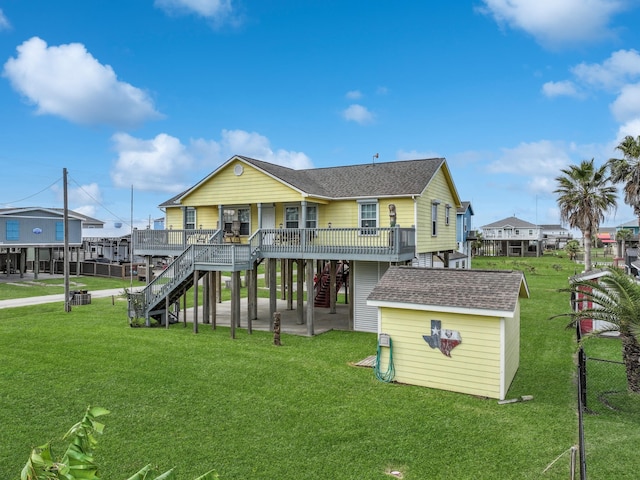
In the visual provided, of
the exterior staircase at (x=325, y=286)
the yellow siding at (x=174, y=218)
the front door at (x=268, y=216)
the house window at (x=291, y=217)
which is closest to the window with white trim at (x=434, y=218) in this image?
the house window at (x=291, y=217)

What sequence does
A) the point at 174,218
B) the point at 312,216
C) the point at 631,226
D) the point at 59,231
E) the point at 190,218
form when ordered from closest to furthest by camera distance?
the point at 312,216
the point at 190,218
the point at 174,218
the point at 59,231
the point at 631,226

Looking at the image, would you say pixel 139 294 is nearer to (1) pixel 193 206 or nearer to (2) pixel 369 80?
(1) pixel 193 206

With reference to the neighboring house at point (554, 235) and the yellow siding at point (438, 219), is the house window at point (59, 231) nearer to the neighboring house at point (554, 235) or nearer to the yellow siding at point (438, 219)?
the yellow siding at point (438, 219)

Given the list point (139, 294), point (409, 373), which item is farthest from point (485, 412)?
point (139, 294)

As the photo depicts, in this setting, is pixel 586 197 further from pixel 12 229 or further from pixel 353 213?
pixel 12 229

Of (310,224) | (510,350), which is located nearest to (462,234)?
(310,224)

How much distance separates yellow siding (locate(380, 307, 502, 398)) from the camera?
10.8 metres

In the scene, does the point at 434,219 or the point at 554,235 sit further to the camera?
the point at 554,235

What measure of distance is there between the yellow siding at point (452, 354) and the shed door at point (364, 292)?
6544 millimetres

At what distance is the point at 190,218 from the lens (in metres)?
22.7

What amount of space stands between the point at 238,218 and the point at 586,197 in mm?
25028

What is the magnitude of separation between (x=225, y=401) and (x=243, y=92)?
87.5 feet

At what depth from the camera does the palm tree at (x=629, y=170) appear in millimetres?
29859

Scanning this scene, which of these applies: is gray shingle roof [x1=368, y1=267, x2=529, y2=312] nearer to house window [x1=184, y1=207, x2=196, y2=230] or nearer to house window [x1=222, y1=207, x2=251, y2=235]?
house window [x1=222, y1=207, x2=251, y2=235]
